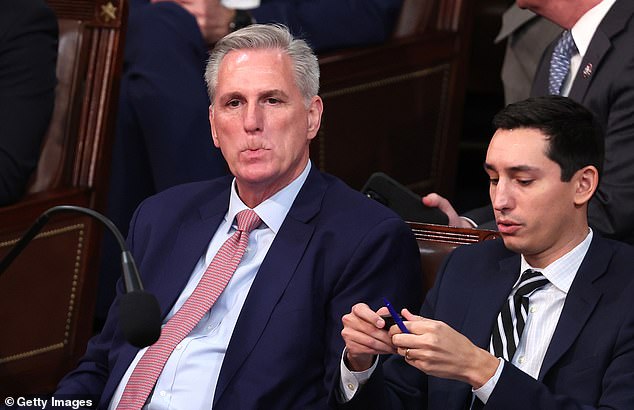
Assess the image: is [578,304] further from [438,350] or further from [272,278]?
A: [272,278]

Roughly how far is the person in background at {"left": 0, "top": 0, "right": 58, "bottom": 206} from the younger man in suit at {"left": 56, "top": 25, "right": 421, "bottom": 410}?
2.13 feet

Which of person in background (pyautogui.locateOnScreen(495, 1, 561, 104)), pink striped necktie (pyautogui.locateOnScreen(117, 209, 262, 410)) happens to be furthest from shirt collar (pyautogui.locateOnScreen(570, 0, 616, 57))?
pink striped necktie (pyautogui.locateOnScreen(117, 209, 262, 410))

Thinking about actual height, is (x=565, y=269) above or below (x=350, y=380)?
above

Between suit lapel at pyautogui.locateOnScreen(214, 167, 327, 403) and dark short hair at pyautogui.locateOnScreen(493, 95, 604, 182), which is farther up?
dark short hair at pyautogui.locateOnScreen(493, 95, 604, 182)

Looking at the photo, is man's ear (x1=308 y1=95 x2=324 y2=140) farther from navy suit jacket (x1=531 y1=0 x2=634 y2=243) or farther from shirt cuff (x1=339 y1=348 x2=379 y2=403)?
navy suit jacket (x1=531 y1=0 x2=634 y2=243)

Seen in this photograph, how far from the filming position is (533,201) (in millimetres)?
2275

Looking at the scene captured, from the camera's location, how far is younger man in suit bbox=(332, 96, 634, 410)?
7.08 feet

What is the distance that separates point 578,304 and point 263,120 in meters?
0.74

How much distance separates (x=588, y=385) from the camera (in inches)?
85.4

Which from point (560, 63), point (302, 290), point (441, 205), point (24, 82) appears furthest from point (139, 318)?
point (560, 63)

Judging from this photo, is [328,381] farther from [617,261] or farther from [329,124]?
[329,124]

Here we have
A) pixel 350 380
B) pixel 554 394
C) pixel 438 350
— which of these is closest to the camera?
pixel 438 350

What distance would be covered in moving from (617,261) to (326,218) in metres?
0.58
